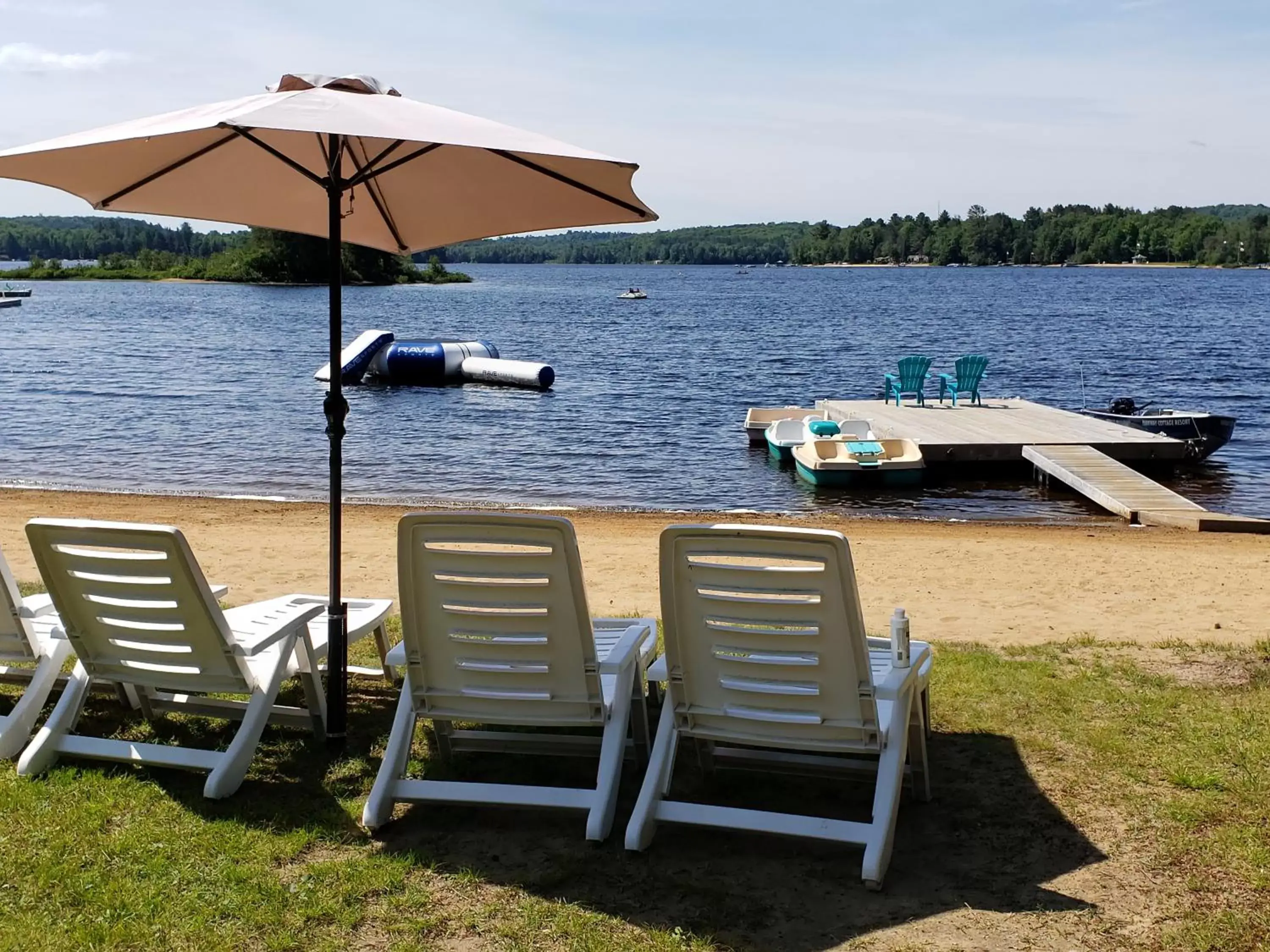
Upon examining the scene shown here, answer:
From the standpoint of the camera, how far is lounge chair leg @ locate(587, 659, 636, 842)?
4.00 meters

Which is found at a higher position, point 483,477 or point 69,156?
point 69,156

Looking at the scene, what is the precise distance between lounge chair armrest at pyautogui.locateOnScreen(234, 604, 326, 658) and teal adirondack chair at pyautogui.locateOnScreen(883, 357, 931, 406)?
1939cm

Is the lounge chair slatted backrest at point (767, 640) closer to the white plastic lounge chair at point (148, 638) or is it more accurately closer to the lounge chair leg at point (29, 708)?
the white plastic lounge chair at point (148, 638)

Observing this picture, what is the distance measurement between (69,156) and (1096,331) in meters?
60.9

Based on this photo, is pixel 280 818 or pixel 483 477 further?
pixel 483 477

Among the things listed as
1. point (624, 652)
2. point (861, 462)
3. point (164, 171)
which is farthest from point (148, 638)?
point (861, 462)

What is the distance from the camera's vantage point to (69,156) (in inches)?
184

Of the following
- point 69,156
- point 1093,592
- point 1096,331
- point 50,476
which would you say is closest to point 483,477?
point 50,476

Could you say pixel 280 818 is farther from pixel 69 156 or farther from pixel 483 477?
pixel 483 477

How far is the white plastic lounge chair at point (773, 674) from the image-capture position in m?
3.68

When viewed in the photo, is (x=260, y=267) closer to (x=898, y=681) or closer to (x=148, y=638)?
(x=148, y=638)

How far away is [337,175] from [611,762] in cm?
258

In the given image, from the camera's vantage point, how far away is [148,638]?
14.3 feet

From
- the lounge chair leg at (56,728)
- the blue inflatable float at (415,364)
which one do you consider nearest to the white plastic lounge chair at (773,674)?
the lounge chair leg at (56,728)
